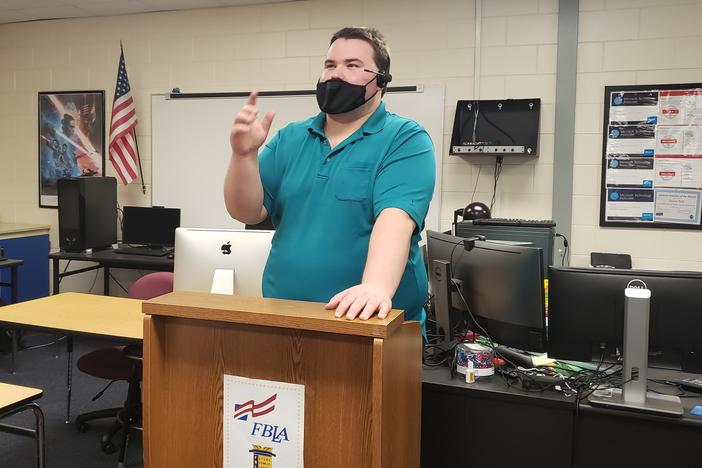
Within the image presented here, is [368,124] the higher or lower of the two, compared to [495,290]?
higher

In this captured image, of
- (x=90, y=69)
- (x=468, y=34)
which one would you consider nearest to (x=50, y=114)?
(x=90, y=69)

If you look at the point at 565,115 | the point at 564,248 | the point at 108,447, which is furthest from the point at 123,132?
the point at 564,248

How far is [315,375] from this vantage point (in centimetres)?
100

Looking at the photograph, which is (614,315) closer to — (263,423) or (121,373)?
(263,423)

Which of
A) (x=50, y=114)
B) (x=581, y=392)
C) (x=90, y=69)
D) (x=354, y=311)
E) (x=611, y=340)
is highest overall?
(x=90, y=69)

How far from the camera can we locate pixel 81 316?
289cm

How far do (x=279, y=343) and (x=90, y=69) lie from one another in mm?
5290

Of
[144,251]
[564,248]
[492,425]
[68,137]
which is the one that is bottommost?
[492,425]

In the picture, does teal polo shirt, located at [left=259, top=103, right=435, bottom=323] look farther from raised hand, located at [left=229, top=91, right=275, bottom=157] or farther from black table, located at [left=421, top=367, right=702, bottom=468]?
black table, located at [left=421, top=367, right=702, bottom=468]

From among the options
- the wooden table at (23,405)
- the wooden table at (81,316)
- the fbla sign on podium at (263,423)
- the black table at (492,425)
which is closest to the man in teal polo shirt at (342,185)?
the fbla sign on podium at (263,423)

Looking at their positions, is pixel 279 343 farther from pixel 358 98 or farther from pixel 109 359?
pixel 109 359

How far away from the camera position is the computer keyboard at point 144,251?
4.77m

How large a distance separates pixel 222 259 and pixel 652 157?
10.5 ft

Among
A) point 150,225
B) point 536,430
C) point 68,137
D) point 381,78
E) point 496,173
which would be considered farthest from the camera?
point 68,137
